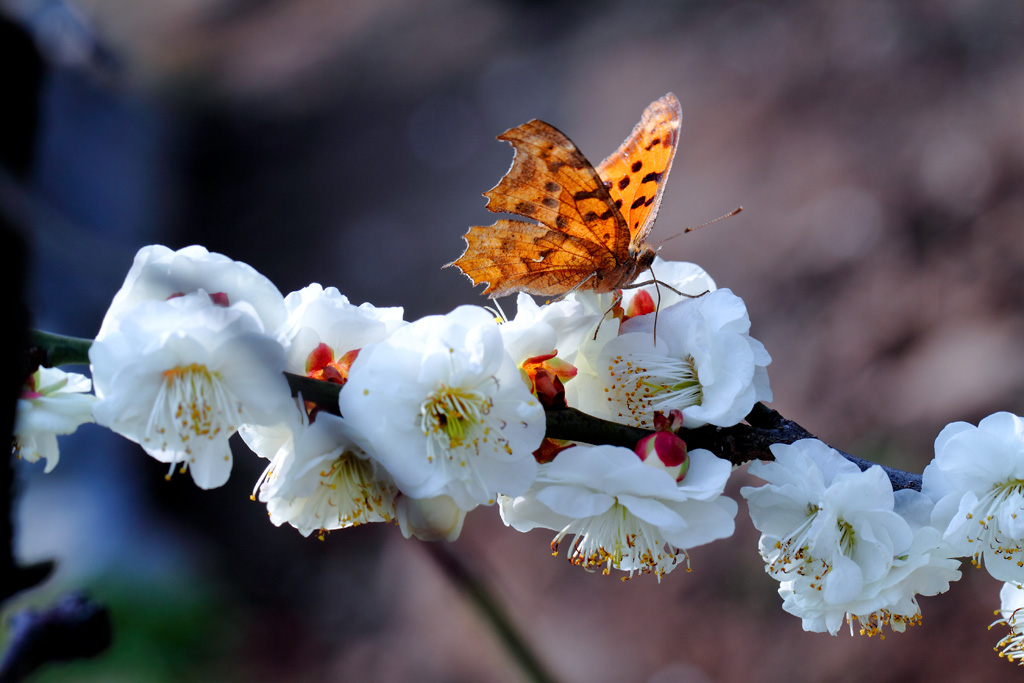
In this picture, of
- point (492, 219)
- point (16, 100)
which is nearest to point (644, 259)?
point (16, 100)

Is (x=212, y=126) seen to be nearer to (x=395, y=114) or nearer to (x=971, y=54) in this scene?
(x=395, y=114)

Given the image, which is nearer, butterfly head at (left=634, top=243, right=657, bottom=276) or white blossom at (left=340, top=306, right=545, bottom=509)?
white blossom at (left=340, top=306, right=545, bottom=509)

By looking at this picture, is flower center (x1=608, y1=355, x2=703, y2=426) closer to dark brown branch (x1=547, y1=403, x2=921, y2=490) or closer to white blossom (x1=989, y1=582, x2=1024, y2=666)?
dark brown branch (x1=547, y1=403, x2=921, y2=490)

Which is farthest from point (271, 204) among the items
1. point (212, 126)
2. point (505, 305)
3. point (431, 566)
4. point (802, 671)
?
point (802, 671)

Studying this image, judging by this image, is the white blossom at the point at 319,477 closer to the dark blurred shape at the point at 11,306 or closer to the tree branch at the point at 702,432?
the tree branch at the point at 702,432

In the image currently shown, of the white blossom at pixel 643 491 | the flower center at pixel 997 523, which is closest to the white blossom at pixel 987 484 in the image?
the flower center at pixel 997 523

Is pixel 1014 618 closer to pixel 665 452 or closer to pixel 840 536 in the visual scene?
pixel 840 536

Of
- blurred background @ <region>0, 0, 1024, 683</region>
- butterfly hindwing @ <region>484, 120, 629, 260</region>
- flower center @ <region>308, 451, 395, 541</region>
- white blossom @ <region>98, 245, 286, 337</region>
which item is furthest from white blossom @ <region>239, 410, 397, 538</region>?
blurred background @ <region>0, 0, 1024, 683</region>

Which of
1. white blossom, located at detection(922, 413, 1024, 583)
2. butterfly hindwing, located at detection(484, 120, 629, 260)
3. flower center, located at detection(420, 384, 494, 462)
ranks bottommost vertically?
white blossom, located at detection(922, 413, 1024, 583)
